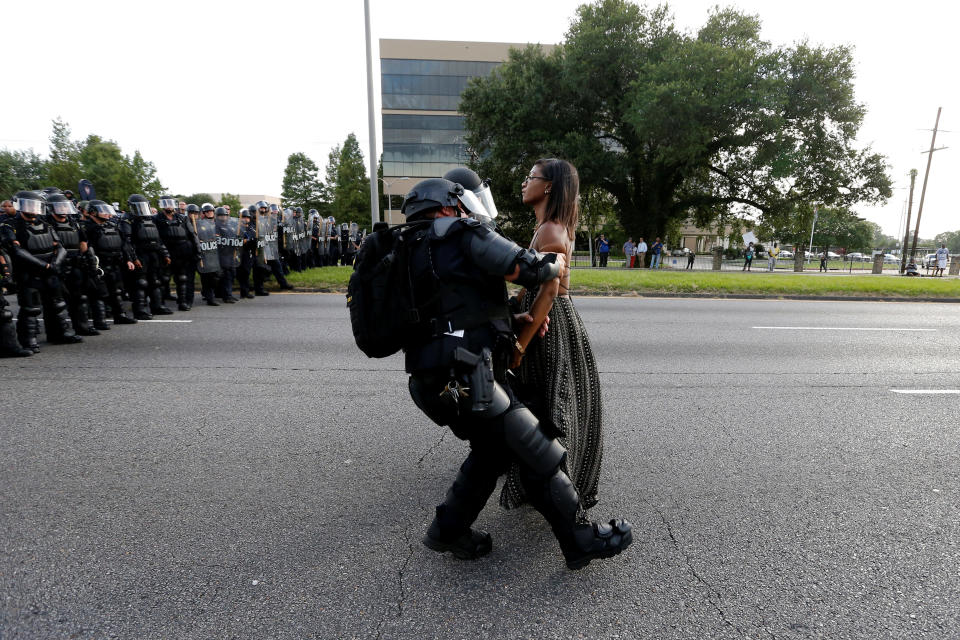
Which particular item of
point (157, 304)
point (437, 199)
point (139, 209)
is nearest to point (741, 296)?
point (437, 199)

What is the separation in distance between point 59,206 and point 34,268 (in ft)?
3.47

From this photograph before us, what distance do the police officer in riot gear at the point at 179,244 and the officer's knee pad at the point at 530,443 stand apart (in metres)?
9.43

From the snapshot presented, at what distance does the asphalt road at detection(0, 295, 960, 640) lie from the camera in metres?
1.97

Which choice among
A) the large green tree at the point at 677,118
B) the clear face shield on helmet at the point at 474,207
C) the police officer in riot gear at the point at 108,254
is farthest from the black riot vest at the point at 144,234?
the large green tree at the point at 677,118

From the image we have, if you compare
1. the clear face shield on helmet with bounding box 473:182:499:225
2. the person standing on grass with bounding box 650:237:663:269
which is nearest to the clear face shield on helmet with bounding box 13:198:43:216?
the clear face shield on helmet with bounding box 473:182:499:225

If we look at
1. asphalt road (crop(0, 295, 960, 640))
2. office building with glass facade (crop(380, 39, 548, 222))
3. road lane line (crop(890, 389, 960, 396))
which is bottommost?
asphalt road (crop(0, 295, 960, 640))

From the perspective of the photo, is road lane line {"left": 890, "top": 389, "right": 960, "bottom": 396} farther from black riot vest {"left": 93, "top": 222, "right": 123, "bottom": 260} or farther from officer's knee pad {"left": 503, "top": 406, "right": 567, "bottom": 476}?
black riot vest {"left": 93, "top": 222, "right": 123, "bottom": 260}

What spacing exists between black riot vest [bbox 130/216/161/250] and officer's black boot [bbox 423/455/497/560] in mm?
8761

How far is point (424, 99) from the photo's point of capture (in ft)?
180

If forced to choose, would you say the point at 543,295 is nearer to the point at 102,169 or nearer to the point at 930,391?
the point at 930,391

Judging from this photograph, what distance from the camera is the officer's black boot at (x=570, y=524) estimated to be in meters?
2.09

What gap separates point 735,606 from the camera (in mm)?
2018

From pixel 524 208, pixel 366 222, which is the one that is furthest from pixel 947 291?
pixel 366 222

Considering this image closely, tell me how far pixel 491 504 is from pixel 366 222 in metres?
54.4
